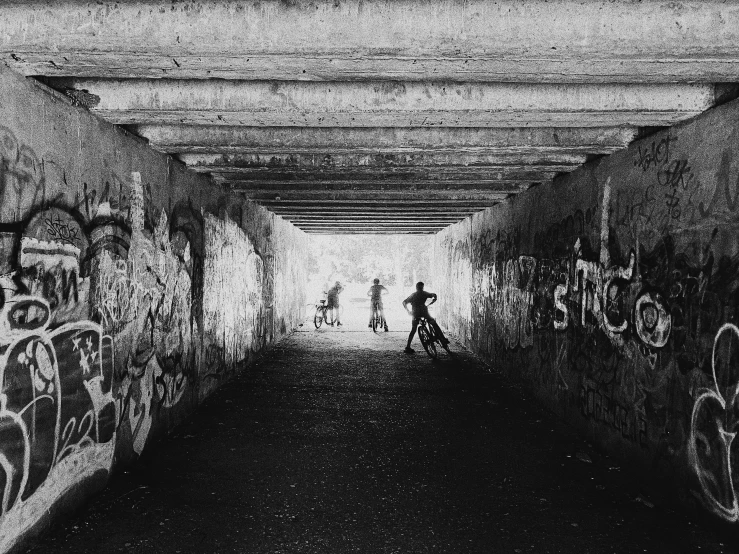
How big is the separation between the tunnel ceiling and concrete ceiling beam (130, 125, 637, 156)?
0.6 inches

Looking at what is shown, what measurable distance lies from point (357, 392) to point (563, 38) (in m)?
6.75

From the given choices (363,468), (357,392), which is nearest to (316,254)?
(357,392)

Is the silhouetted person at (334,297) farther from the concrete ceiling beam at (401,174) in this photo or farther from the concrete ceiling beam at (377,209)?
the concrete ceiling beam at (401,174)

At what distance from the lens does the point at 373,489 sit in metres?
5.08

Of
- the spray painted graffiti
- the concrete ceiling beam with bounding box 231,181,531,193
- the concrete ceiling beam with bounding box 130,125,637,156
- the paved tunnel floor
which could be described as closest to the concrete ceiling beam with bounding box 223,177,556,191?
the concrete ceiling beam with bounding box 231,181,531,193

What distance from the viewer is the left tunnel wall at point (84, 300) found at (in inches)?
145

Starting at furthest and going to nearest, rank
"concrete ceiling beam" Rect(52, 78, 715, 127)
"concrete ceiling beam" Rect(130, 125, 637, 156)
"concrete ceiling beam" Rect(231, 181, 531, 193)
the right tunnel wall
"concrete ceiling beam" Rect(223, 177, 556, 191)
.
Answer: "concrete ceiling beam" Rect(231, 181, 531, 193), "concrete ceiling beam" Rect(223, 177, 556, 191), "concrete ceiling beam" Rect(130, 125, 637, 156), "concrete ceiling beam" Rect(52, 78, 715, 127), the right tunnel wall

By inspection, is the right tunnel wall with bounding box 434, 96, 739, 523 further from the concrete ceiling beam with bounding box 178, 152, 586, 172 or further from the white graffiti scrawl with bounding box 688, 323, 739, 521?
the concrete ceiling beam with bounding box 178, 152, 586, 172

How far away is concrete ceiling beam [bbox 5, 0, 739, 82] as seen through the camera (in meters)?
3.16

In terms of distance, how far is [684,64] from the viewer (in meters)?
3.56

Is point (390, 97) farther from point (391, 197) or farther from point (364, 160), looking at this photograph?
point (391, 197)

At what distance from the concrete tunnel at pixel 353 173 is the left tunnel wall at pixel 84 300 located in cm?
2

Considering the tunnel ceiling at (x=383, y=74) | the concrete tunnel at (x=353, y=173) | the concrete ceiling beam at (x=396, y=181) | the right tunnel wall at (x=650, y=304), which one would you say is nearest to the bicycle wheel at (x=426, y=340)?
the right tunnel wall at (x=650, y=304)

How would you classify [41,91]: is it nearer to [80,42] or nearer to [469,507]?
[80,42]
